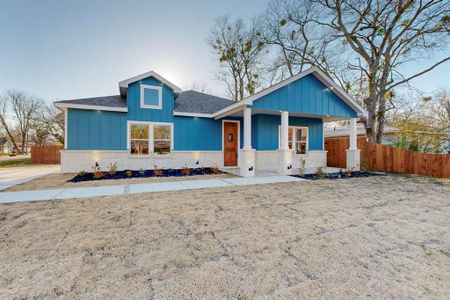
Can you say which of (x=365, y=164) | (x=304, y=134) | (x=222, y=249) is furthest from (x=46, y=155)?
(x=365, y=164)

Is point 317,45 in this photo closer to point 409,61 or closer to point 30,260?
point 409,61

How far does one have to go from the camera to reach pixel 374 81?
12547 mm

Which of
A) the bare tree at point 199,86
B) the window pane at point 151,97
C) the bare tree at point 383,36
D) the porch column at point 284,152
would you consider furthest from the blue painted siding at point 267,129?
the bare tree at point 199,86

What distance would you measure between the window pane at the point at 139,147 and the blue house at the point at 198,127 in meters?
0.04

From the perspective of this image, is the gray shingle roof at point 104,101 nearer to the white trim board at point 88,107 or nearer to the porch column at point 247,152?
the white trim board at point 88,107

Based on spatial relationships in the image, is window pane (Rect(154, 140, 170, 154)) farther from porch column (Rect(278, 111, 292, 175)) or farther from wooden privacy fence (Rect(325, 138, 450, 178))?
wooden privacy fence (Rect(325, 138, 450, 178))

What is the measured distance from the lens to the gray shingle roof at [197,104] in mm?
10597

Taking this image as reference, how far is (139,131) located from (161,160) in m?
1.75

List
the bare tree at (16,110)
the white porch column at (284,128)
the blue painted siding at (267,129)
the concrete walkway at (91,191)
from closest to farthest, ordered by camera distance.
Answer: the concrete walkway at (91,191), the white porch column at (284,128), the blue painted siding at (267,129), the bare tree at (16,110)

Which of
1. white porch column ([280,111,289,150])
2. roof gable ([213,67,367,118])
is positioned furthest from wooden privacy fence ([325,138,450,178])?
white porch column ([280,111,289,150])

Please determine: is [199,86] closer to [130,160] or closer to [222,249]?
[130,160]

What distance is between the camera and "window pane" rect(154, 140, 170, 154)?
391 inches

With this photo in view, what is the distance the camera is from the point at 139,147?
9664 millimetres

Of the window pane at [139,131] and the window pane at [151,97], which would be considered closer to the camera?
the window pane at [139,131]
